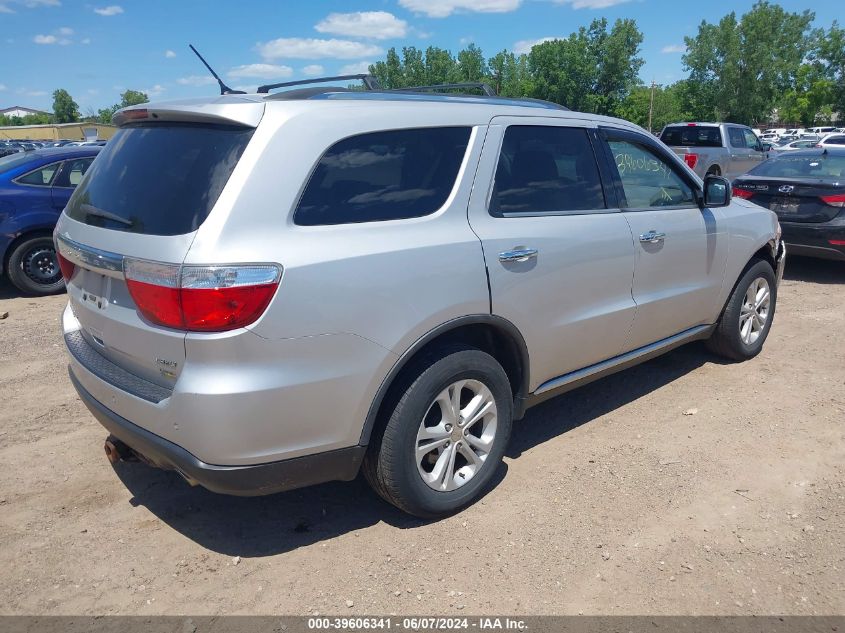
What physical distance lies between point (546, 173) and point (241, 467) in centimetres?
216

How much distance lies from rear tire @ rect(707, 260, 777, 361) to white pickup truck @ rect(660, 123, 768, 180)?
10.9 m

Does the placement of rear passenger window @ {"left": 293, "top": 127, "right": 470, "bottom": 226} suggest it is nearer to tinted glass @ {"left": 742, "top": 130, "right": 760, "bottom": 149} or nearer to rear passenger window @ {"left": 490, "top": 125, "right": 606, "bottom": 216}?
rear passenger window @ {"left": 490, "top": 125, "right": 606, "bottom": 216}

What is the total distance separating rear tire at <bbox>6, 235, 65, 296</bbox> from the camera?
300 inches

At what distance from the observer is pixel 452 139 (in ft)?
10.5

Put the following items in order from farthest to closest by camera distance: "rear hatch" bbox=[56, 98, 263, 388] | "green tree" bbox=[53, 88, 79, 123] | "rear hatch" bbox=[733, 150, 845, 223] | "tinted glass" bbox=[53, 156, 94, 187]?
"green tree" bbox=[53, 88, 79, 123]
"tinted glass" bbox=[53, 156, 94, 187]
"rear hatch" bbox=[733, 150, 845, 223]
"rear hatch" bbox=[56, 98, 263, 388]

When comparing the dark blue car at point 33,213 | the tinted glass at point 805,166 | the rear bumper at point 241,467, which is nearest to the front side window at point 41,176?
the dark blue car at point 33,213

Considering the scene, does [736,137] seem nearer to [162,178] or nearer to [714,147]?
[714,147]

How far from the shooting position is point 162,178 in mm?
2760

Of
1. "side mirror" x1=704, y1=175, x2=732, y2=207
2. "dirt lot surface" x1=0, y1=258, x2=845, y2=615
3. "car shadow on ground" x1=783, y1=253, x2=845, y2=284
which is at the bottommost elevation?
"car shadow on ground" x1=783, y1=253, x2=845, y2=284

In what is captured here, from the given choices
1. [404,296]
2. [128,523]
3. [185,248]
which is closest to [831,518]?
[404,296]

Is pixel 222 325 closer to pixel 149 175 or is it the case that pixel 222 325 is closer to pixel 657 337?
pixel 149 175

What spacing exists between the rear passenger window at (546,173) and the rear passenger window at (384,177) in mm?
292

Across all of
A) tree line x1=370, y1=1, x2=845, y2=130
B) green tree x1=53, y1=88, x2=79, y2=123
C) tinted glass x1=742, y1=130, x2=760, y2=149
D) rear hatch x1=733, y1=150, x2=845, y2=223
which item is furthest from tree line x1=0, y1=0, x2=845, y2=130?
green tree x1=53, y1=88, x2=79, y2=123

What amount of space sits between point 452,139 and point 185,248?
1.36 metres
